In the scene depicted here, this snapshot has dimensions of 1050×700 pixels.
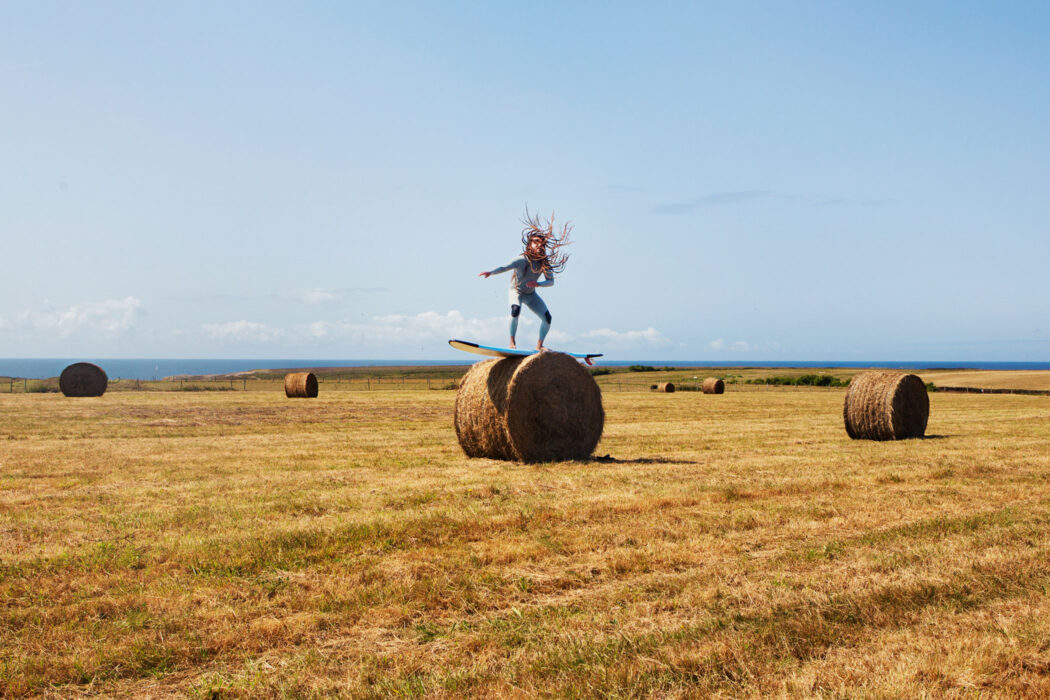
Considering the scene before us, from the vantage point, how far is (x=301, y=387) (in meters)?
40.6

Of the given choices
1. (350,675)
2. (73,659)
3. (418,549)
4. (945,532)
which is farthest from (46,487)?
(945,532)

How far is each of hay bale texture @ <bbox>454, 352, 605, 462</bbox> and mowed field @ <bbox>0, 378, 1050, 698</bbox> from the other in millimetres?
1234

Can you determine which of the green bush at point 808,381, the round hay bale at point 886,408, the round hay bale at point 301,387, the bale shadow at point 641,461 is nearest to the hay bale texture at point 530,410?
the bale shadow at point 641,461

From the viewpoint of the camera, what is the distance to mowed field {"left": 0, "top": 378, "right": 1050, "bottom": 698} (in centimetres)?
433

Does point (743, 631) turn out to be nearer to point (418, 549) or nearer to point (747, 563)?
point (747, 563)

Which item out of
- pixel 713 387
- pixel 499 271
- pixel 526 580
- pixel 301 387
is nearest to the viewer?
pixel 526 580

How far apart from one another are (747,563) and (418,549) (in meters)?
2.88

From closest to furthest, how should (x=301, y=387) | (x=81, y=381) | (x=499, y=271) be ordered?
(x=499, y=271) → (x=81, y=381) → (x=301, y=387)

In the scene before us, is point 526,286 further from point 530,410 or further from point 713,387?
point 713,387

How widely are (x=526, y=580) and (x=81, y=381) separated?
1605 inches

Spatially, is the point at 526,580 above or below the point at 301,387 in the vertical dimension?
below

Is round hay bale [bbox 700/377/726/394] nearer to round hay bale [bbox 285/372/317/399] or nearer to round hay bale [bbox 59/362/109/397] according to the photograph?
round hay bale [bbox 285/372/317/399]

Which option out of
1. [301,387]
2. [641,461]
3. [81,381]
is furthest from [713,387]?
[641,461]

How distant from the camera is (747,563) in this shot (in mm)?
6535
